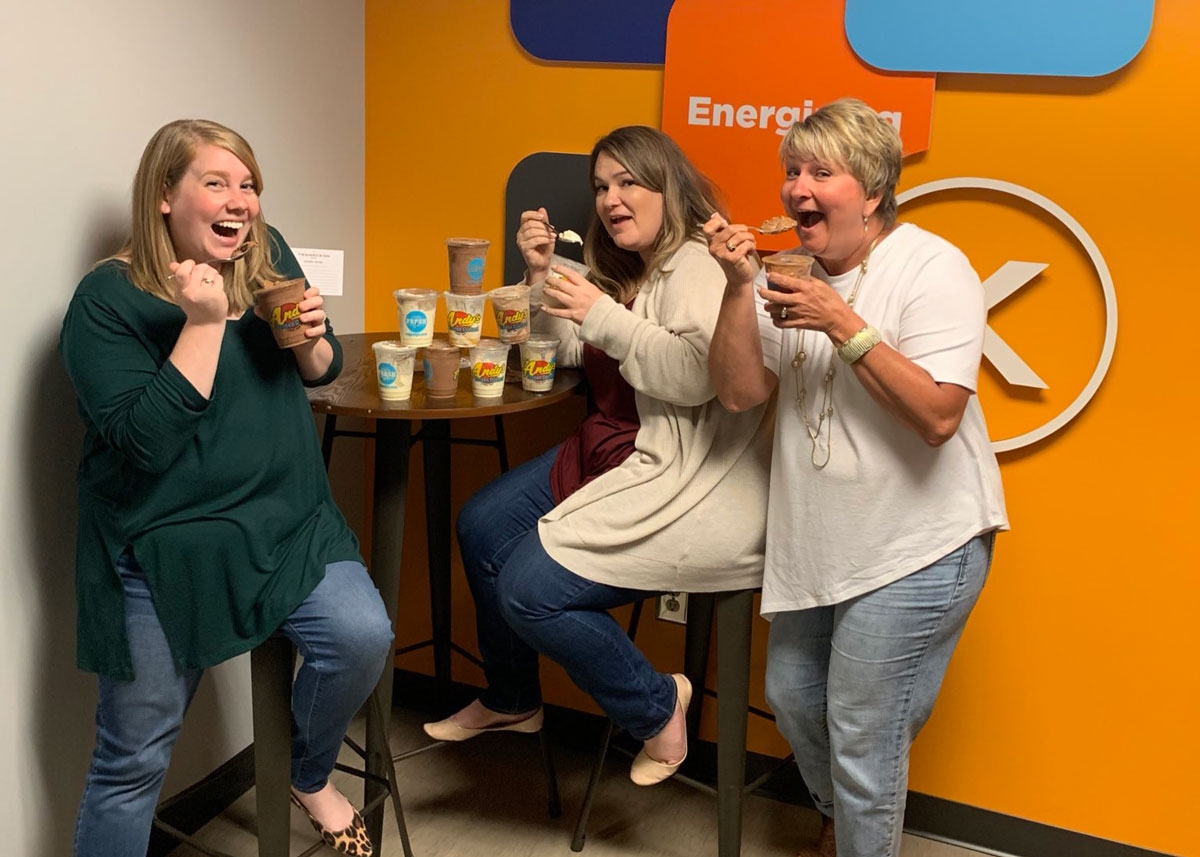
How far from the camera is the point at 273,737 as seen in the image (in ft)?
6.31

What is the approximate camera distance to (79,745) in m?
2.17

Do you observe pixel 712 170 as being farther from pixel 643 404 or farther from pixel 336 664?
pixel 336 664

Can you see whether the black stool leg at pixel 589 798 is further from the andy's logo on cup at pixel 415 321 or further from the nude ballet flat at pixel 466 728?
the andy's logo on cup at pixel 415 321

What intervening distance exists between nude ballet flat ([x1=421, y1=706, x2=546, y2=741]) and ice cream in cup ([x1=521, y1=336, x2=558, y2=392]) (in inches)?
30.4

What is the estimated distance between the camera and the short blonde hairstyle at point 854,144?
6.18 feet

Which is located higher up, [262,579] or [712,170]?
[712,170]

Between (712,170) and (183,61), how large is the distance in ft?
3.73

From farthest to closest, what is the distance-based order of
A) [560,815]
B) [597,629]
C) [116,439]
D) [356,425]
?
[356,425], [560,815], [597,629], [116,439]

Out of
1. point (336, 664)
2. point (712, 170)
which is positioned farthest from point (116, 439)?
point (712, 170)

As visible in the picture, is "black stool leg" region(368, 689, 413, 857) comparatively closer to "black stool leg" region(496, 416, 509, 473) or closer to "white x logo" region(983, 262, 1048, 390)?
"black stool leg" region(496, 416, 509, 473)

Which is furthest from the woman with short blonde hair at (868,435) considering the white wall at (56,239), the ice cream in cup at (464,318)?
the white wall at (56,239)

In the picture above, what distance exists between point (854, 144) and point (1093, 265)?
2.31 feet

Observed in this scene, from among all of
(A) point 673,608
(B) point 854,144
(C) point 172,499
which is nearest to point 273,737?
(C) point 172,499

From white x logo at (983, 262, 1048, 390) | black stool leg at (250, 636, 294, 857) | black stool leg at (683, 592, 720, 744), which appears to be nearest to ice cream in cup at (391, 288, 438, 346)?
black stool leg at (250, 636, 294, 857)
